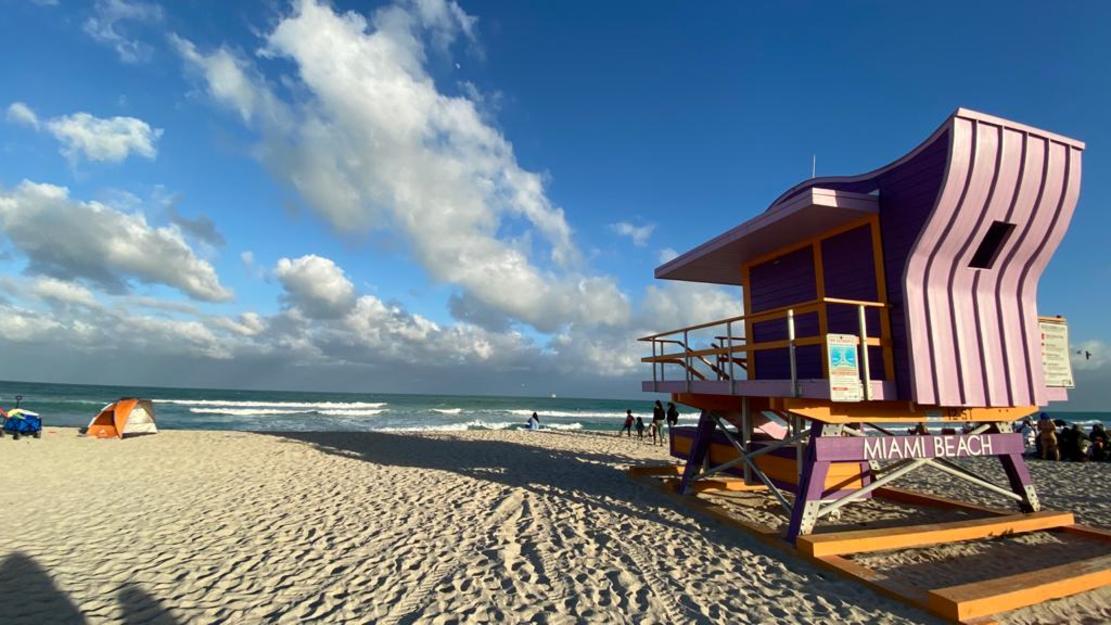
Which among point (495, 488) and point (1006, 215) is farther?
point (495, 488)

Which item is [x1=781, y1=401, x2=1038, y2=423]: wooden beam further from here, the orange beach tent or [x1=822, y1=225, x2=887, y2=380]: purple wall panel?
the orange beach tent

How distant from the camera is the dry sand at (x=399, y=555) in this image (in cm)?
498

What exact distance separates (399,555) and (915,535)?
6.45m

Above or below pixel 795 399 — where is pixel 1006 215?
above

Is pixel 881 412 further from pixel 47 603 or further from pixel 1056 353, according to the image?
pixel 47 603

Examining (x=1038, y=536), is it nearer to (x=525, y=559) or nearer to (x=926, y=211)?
(x=926, y=211)

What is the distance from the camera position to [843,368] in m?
6.17

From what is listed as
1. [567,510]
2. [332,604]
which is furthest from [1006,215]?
[332,604]

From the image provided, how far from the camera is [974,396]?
6773 mm

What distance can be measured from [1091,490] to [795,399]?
10221mm

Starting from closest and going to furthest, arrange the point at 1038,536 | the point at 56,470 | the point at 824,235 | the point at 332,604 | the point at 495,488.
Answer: the point at 332,604 < the point at 1038,536 < the point at 824,235 < the point at 495,488 < the point at 56,470

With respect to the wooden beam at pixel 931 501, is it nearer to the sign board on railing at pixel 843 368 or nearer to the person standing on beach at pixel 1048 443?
the sign board on railing at pixel 843 368

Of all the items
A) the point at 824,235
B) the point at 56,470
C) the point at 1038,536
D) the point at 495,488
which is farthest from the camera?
the point at 56,470

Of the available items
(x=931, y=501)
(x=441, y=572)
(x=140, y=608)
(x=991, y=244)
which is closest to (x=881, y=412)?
(x=991, y=244)
